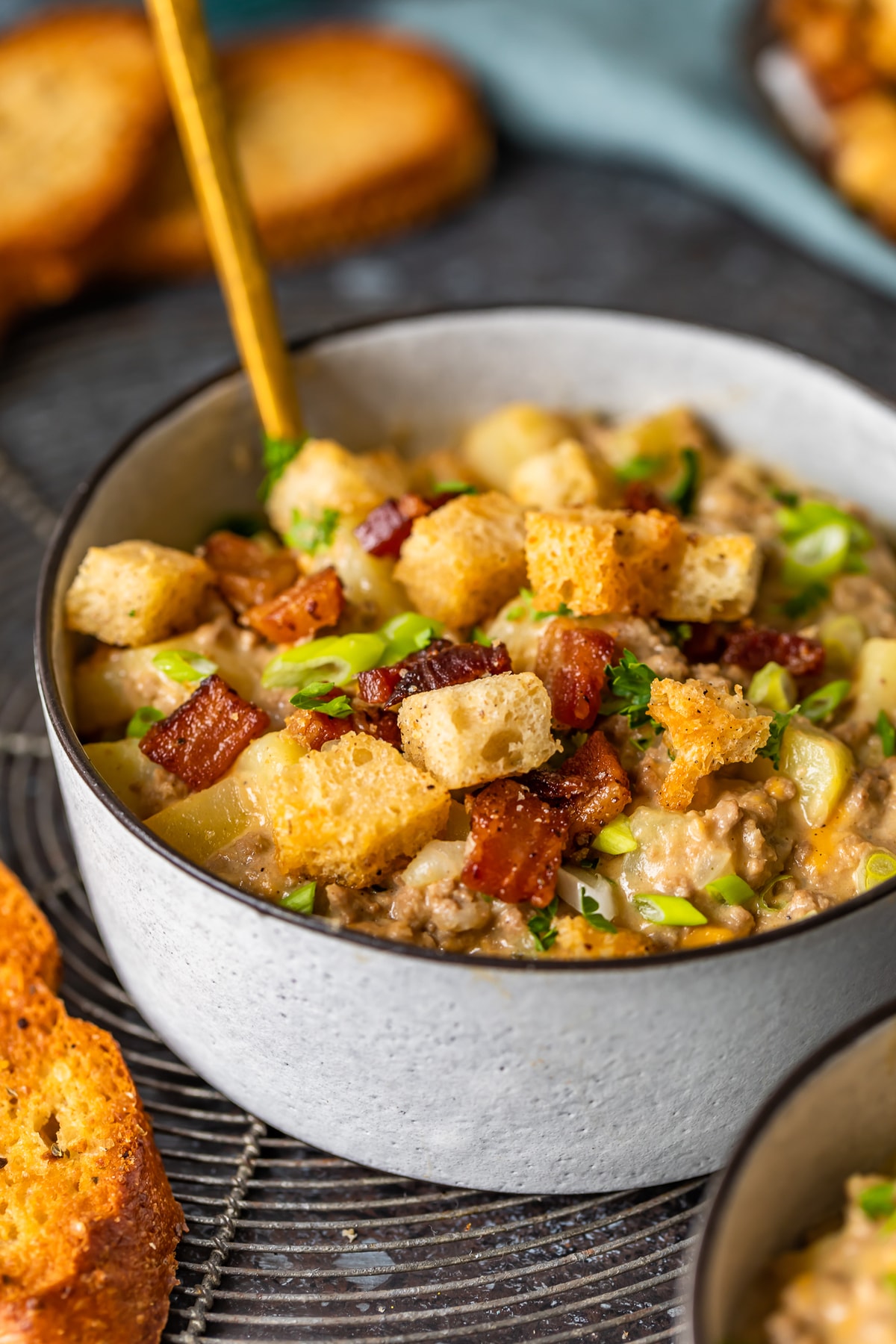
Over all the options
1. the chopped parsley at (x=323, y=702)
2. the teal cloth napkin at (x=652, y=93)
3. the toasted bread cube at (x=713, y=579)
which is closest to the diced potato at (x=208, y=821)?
the chopped parsley at (x=323, y=702)

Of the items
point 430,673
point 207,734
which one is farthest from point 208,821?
point 430,673

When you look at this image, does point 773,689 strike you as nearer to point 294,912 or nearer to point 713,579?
point 713,579

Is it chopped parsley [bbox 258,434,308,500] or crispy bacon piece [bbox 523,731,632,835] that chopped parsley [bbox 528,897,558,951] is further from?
chopped parsley [bbox 258,434,308,500]

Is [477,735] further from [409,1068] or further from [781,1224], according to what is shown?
[781,1224]

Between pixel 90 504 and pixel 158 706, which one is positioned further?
pixel 90 504

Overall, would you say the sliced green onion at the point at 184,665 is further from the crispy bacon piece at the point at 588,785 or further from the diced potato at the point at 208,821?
the crispy bacon piece at the point at 588,785

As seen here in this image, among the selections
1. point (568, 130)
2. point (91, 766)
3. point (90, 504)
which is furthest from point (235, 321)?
point (568, 130)
